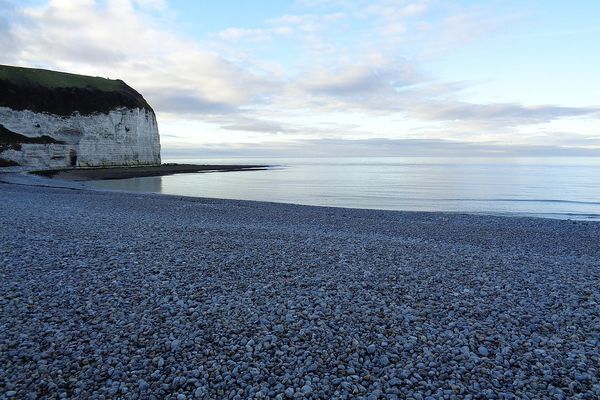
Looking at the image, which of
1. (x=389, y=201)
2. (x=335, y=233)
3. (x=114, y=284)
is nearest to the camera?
(x=114, y=284)

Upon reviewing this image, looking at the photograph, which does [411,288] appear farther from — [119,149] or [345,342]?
[119,149]

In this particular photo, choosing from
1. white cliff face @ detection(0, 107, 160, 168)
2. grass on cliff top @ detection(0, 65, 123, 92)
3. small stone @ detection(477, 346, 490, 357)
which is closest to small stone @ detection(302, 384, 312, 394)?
small stone @ detection(477, 346, 490, 357)

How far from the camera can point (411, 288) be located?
28.3 ft

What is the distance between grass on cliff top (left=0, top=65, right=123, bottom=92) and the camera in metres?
63.2

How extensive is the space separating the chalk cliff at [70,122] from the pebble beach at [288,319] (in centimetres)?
5389

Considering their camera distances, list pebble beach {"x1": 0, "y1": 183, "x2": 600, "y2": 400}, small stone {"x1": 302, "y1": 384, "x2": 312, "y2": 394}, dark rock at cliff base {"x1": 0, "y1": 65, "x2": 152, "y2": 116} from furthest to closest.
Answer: dark rock at cliff base {"x1": 0, "y1": 65, "x2": 152, "y2": 116}
pebble beach {"x1": 0, "y1": 183, "x2": 600, "y2": 400}
small stone {"x1": 302, "y1": 384, "x2": 312, "y2": 394}

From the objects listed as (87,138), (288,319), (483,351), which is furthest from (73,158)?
(483,351)

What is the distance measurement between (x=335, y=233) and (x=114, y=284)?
9996 mm

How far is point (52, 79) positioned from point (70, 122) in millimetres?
12000

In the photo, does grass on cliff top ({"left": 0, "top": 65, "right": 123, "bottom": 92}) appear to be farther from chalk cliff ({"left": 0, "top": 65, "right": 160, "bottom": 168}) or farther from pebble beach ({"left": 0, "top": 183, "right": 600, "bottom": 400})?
pebble beach ({"left": 0, "top": 183, "right": 600, "bottom": 400})

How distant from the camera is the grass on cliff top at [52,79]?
6325cm

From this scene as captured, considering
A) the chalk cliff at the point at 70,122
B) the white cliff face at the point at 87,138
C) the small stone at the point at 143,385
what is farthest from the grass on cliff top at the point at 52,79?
the small stone at the point at 143,385

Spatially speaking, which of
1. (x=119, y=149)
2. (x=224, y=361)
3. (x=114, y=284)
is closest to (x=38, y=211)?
(x=114, y=284)

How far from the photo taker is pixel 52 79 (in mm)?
68188
